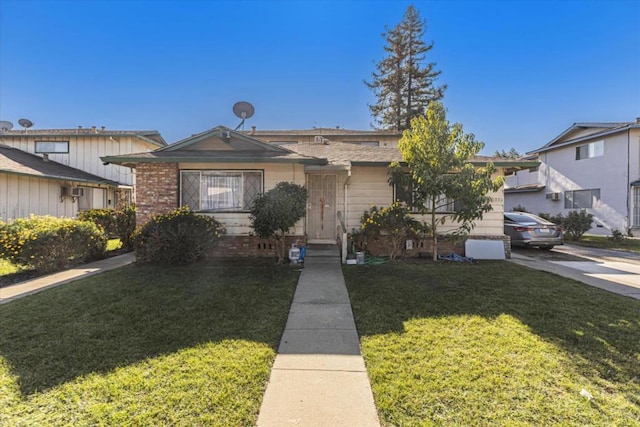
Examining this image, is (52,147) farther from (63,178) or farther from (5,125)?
(63,178)

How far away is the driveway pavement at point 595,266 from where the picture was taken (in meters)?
6.28

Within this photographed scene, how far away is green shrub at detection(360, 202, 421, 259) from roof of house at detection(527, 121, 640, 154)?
1509 centimetres

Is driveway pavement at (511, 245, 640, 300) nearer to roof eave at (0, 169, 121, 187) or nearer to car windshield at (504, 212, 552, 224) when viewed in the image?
car windshield at (504, 212, 552, 224)

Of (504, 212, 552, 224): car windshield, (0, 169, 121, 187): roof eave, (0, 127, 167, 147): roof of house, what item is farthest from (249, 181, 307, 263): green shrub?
(0, 127, 167, 147): roof of house

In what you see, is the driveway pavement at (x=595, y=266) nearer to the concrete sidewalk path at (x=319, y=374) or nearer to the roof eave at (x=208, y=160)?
the concrete sidewalk path at (x=319, y=374)

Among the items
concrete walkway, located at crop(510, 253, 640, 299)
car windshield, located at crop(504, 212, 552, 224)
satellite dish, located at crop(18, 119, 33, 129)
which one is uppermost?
satellite dish, located at crop(18, 119, 33, 129)

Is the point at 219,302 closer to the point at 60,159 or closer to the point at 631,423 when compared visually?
the point at 631,423

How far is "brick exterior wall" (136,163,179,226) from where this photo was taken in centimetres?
855

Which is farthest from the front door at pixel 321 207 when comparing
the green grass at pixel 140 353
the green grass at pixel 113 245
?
the green grass at pixel 113 245

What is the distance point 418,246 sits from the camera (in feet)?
30.1

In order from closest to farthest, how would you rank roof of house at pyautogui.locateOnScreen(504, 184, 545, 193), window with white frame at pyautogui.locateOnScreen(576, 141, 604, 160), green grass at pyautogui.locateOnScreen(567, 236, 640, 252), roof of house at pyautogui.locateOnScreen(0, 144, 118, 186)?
green grass at pyautogui.locateOnScreen(567, 236, 640, 252), roof of house at pyautogui.locateOnScreen(0, 144, 118, 186), window with white frame at pyautogui.locateOnScreen(576, 141, 604, 160), roof of house at pyautogui.locateOnScreen(504, 184, 545, 193)

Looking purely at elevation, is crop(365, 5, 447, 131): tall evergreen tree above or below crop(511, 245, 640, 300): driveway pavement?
above

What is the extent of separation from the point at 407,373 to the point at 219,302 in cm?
330

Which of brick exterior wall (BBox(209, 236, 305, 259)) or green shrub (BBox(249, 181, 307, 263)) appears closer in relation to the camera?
green shrub (BBox(249, 181, 307, 263))
